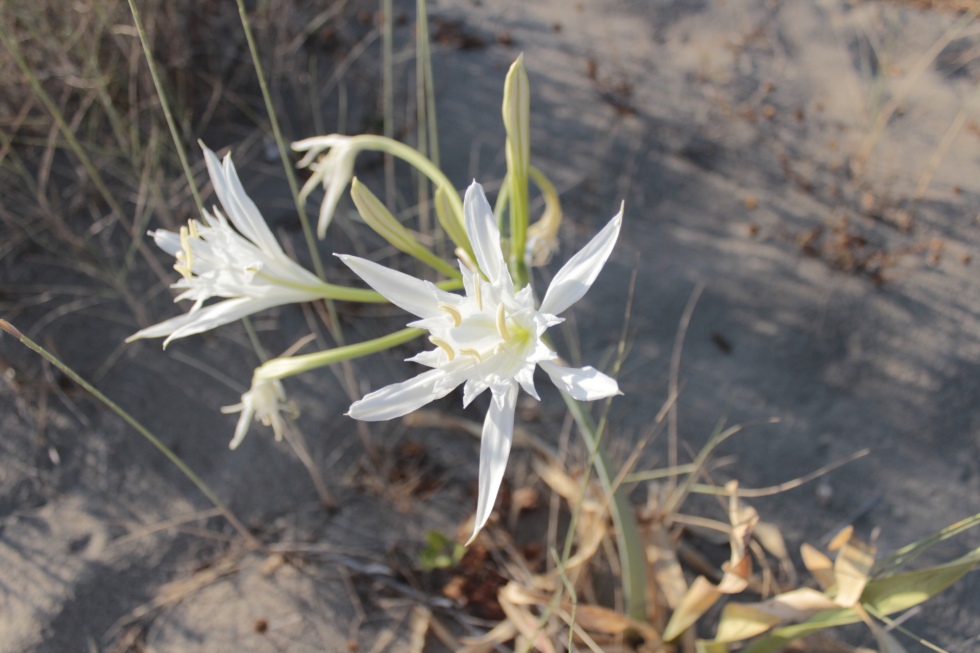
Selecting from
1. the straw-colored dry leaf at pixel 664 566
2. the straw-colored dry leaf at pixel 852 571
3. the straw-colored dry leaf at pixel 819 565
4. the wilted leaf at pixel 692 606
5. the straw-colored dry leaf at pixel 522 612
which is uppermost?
the straw-colored dry leaf at pixel 852 571

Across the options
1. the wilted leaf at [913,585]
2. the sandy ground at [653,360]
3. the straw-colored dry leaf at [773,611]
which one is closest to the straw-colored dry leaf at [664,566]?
the straw-colored dry leaf at [773,611]

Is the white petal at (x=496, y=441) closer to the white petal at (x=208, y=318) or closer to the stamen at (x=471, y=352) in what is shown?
the stamen at (x=471, y=352)

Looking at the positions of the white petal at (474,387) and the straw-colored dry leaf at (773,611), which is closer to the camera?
the white petal at (474,387)

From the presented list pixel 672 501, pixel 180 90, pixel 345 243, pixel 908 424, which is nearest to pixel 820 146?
pixel 908 424

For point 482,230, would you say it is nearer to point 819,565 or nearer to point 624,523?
point 624,523

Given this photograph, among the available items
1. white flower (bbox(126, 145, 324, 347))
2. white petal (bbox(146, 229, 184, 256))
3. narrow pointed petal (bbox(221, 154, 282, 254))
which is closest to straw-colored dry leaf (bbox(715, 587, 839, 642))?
white flower (bbox(126, 145, 324, 347))

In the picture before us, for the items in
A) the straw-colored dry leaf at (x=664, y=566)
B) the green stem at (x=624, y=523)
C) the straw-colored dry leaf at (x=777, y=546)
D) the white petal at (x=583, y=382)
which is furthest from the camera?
the straw-colored dry leaf at (x=777, y=546)

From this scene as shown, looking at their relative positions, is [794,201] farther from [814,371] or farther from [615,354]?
[615,354]
